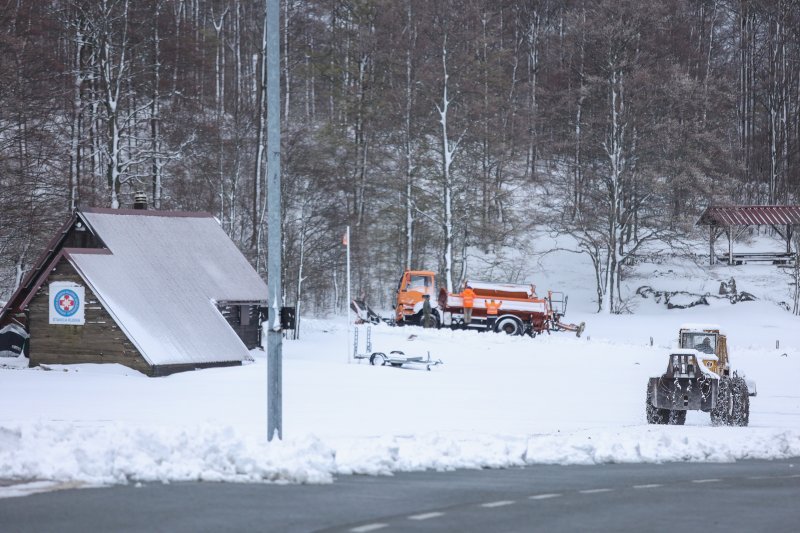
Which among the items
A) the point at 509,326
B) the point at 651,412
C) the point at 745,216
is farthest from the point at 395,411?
→ the point at 745,216

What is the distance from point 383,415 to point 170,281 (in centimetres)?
1327

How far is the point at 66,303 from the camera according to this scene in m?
32.3

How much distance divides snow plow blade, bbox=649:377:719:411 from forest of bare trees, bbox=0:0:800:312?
2443 centimetres

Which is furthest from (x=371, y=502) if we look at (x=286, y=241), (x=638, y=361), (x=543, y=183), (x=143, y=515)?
(x=543, y=183)

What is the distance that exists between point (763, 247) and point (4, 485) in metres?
58.5

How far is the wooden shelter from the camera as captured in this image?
58.7 m

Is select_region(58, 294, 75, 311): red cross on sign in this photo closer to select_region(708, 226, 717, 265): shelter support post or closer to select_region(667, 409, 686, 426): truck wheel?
select_region(667, 409, 686, 426): truck wheel

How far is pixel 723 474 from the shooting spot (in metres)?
15.7

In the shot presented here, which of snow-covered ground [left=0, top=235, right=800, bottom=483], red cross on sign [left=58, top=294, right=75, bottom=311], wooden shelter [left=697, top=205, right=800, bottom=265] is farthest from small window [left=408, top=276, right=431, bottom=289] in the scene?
red cross on sign [left=58, top=294, right=75, bottom=311]

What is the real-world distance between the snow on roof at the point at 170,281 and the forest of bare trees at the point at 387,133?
534 cm

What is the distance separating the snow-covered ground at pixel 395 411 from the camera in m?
14.1

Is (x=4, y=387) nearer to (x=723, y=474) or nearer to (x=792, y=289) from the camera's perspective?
(x=723, y=474)

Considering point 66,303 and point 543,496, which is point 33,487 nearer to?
point 543,496

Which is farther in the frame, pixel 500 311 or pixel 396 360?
pixel 500 311
